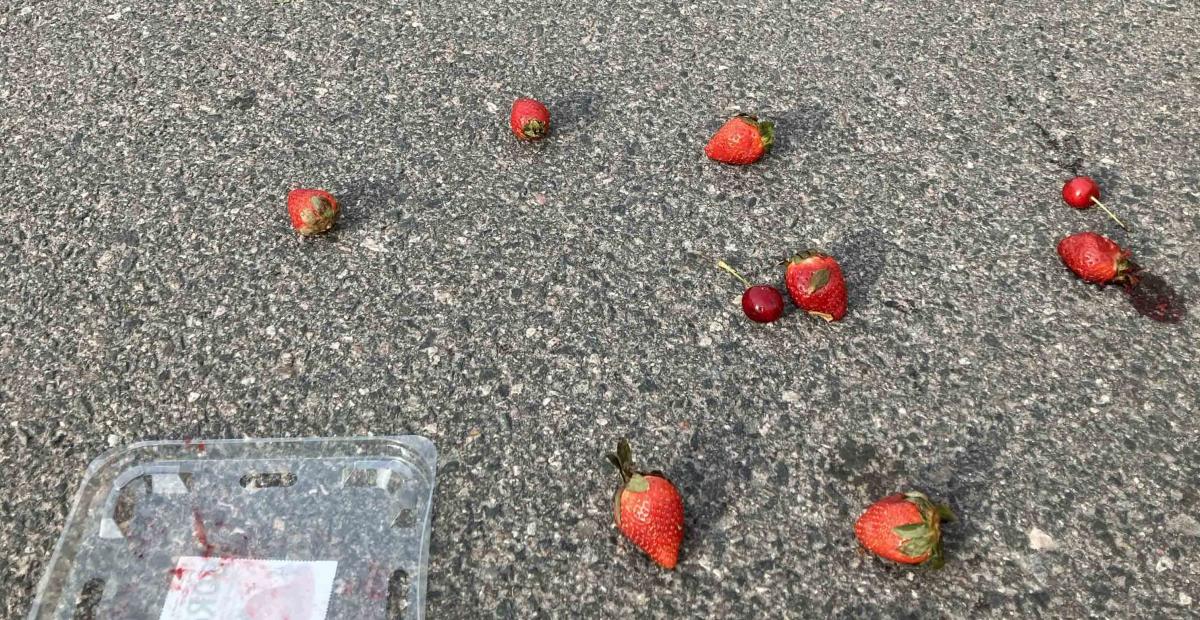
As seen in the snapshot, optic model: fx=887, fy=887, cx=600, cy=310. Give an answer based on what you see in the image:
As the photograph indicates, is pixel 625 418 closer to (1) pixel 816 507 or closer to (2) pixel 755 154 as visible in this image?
(1) pixel 816 507

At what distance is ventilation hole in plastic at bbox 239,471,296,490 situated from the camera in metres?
2.15

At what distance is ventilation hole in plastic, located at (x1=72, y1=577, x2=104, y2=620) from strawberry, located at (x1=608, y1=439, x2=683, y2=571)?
46.1 inches

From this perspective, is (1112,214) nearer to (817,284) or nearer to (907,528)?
(817,284)

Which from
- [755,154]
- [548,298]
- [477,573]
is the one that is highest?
[755,154]

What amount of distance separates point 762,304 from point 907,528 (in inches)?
27.9

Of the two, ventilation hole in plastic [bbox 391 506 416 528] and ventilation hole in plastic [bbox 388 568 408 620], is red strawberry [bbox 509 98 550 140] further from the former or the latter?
ventilation hole in plastic [bbox 388 568 408 620]

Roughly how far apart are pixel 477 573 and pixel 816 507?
797mm

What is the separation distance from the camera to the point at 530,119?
2.80 m

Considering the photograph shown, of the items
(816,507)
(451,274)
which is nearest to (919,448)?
(816,507)

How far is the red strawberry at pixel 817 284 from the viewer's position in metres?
2.31

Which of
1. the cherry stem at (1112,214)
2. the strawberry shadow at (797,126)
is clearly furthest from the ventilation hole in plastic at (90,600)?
the cherry stem at (1112,214)

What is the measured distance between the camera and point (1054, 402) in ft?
7.43

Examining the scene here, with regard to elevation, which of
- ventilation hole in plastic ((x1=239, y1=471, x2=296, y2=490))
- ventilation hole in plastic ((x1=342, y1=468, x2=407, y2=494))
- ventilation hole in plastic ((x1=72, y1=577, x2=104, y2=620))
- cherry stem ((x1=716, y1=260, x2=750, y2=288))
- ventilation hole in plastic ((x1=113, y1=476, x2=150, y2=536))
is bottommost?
ventilation hole in plastic ((x1=72, y1=577, x2=104, y2=620))

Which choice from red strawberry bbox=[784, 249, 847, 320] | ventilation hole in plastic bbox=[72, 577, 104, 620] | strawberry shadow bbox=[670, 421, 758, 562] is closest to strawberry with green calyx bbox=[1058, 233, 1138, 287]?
red strawberry bbox=[784, 249, 847, 320]
